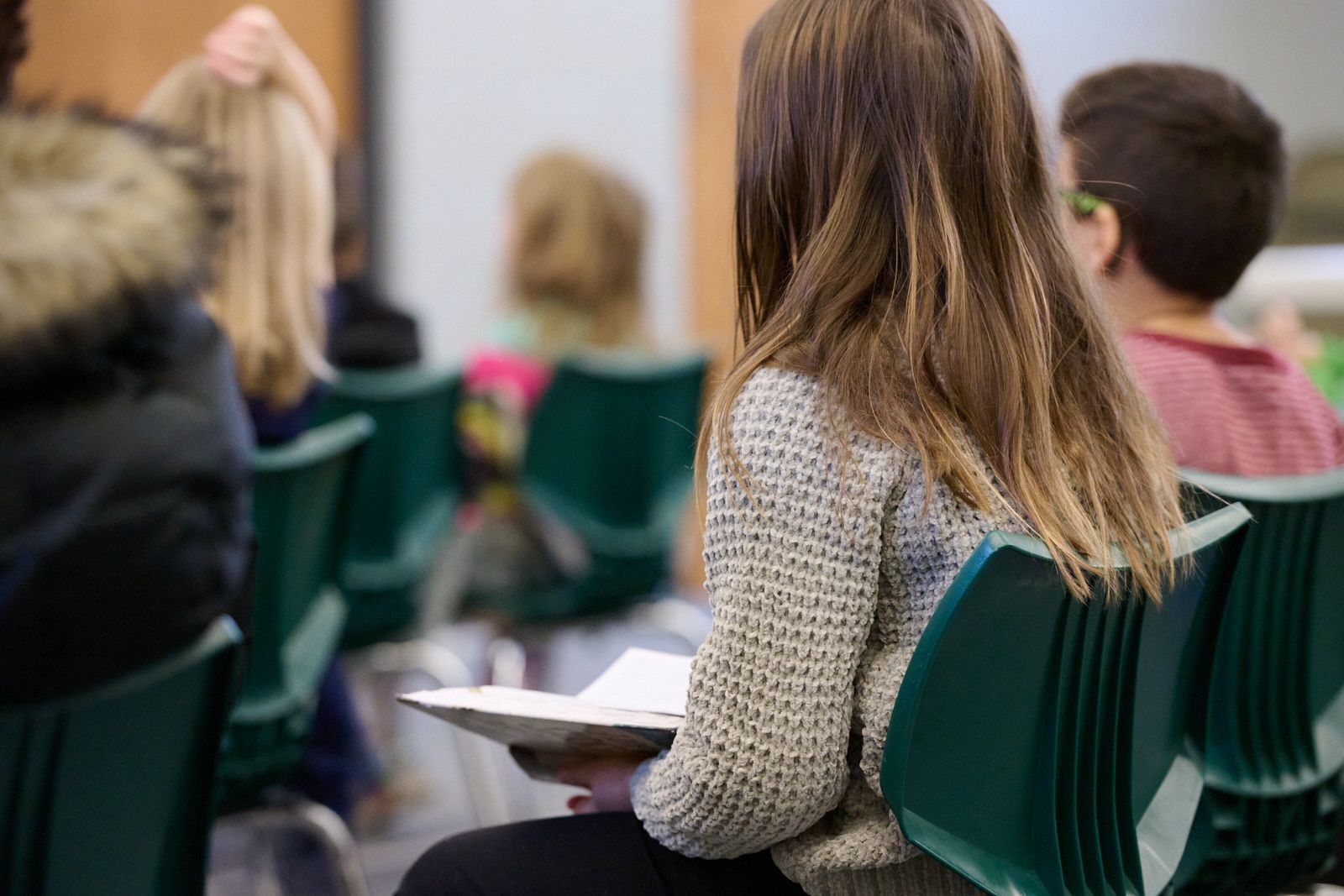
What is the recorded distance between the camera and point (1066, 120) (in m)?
1.62

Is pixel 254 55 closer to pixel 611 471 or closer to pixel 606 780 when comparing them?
pixel 611 471

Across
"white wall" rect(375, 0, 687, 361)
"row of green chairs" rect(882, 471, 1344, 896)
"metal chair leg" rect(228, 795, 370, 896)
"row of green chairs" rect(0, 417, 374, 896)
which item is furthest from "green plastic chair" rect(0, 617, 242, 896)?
"white wall" rect(375, 0, 687, 361)

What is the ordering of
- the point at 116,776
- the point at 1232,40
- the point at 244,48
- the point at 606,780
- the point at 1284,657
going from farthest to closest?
the point at 1232,40
the point at 244,48
the point at 1284,657
the point at 606,780
the point at 116,776

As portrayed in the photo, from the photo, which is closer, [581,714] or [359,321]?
[581,714]

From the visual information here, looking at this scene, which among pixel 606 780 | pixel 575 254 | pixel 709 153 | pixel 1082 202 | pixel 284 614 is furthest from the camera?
pixel 709 153

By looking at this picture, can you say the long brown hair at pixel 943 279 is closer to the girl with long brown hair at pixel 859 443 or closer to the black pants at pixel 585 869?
the girl with long brown hair at pixel 859 443

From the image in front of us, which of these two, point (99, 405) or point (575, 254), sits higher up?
point (99, 405)

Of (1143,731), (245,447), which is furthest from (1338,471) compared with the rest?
(245,447)

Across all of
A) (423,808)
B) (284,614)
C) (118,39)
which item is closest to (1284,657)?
(284,614)

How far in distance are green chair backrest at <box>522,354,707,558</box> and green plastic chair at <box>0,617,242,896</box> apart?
1.82m

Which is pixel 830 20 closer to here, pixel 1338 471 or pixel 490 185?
pixel 1338 471

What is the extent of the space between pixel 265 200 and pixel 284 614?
73cm

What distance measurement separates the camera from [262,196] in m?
2.10

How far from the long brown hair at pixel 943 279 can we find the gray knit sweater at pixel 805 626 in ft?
0.08
